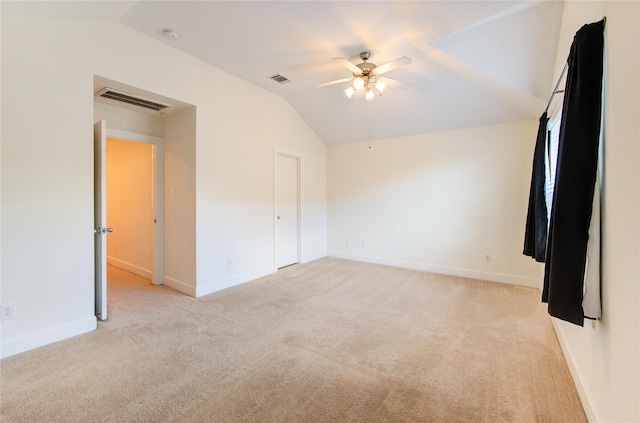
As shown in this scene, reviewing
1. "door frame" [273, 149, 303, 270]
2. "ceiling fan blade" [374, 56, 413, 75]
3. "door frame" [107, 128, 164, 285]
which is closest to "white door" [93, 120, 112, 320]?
"door frame" [107, 128, 164, 285]

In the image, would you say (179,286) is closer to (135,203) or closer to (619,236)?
(135,203)

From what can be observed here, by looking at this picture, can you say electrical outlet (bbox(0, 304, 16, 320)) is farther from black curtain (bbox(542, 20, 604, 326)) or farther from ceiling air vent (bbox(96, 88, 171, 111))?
black curtain (bbox(542, 20, 604, 326))

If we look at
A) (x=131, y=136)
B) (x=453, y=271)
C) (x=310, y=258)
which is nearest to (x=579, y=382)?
(x=453, y=271)

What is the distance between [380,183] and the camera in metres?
5.40

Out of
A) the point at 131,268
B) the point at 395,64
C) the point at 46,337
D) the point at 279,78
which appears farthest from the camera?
the point at 131,268

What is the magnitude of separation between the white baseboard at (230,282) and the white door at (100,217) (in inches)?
39.4

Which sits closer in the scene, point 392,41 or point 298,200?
point 392,41

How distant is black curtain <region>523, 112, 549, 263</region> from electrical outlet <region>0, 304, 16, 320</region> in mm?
4886

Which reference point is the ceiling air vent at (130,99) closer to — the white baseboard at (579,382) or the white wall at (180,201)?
the white wall at (180,201)

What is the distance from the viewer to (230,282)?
403cm

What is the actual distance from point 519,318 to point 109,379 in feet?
12.4

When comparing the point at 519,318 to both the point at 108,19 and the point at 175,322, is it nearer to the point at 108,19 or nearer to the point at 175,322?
the point at 175,322

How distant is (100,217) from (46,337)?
3.69 feet

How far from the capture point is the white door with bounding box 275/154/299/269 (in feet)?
16.6
